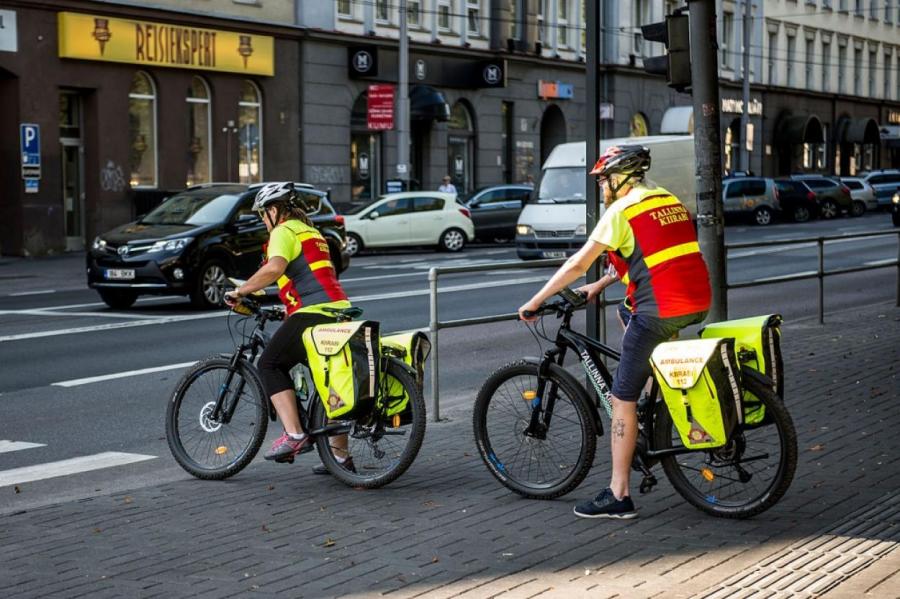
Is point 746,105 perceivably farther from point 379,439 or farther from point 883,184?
point 379,439

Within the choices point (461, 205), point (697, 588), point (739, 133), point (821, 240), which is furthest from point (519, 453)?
point (739, 133)

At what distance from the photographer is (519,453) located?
7.47 m

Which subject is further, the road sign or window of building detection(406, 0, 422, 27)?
window of building detection(406, 0, 422, 27)

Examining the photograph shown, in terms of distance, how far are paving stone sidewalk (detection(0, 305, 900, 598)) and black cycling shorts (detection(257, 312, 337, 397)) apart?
1.84ft

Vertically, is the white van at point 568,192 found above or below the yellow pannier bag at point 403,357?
→ above

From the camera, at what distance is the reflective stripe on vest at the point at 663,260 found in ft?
22.2

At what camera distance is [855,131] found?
71.1 meters

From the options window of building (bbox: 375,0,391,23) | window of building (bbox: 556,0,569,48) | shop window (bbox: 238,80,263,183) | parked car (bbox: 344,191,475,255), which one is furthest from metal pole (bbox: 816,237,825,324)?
window of building (bbox: 556,0,569,48)

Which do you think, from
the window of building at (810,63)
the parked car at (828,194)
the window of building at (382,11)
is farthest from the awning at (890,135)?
the window of building at (382,11)

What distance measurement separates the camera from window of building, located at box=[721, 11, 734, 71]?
61906mm

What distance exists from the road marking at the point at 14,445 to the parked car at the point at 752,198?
127 feet

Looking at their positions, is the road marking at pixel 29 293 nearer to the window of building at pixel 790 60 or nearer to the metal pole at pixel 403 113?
the metal pole at pixel 403 113

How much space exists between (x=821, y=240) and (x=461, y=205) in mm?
19735

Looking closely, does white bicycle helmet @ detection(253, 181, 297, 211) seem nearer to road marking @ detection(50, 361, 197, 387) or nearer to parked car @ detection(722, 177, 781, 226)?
road marking @ detection(50, 361, 197, 387)
